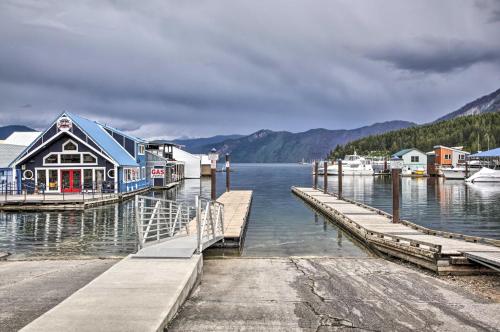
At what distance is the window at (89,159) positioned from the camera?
154 ft

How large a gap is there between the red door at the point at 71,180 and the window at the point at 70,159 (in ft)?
2.97

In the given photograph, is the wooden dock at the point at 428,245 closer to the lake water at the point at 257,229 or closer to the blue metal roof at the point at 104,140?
the lake water at the point at 257,229

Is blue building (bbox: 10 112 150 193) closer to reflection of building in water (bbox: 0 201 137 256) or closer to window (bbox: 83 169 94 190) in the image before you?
window (bbox: 83 169 94 190)

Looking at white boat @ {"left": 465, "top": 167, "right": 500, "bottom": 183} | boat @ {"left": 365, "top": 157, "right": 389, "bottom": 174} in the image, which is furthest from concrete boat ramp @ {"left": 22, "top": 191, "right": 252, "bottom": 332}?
boat @ {"left": 365, "top": 157, "right": 389, "bottom": 174}

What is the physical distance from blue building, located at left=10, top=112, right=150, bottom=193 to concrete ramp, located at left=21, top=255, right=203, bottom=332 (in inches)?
1498

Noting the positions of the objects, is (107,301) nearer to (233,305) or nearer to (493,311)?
(233,305)

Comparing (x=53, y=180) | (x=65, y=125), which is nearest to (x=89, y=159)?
(x=65, y=125)

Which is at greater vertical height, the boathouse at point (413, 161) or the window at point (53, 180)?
the boathouse at point (413, 161)

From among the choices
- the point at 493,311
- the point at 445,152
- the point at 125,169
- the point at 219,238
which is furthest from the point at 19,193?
the point at 445,152

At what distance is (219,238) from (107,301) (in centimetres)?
989

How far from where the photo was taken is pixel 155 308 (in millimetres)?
7797

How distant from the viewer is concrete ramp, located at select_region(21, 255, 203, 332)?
703 centimetres

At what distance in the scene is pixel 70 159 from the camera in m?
46.7

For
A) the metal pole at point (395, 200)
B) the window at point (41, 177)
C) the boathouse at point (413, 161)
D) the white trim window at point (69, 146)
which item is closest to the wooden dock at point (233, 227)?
the metal pole at point (395, 200)
